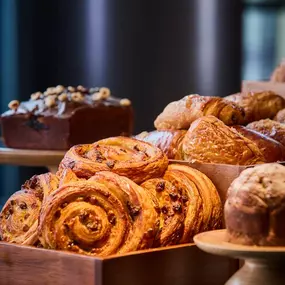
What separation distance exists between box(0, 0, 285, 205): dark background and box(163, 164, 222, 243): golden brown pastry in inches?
147

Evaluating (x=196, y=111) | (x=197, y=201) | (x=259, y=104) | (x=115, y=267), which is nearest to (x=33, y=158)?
(x=259, y=104)

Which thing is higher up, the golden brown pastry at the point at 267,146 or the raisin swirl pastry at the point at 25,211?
the golden brown pastry at the point at 267,146

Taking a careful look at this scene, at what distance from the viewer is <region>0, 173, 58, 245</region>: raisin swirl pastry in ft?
6.10

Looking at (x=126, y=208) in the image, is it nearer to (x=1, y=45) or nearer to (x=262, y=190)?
(x=262, y=190)

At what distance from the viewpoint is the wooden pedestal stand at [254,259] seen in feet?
4.74

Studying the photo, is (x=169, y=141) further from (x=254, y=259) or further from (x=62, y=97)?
(x=62, y=97)

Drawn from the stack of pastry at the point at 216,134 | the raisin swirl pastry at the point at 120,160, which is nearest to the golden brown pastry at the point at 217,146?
the stack of pastry at the point at 216,134

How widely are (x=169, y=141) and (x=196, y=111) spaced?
13 centimetres

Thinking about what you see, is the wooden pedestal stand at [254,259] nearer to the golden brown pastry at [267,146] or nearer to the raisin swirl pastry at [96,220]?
the raisin swirl pastry at [96,220]

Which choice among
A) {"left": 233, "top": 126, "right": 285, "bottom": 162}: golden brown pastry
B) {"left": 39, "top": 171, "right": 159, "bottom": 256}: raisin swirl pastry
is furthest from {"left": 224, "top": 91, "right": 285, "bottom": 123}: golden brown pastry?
{"left": 39, "top": 171, "right": 159, "bottom": 256}: raisin swirl pastry

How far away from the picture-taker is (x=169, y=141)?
2160mm

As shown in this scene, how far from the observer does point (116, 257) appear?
1.67 metres

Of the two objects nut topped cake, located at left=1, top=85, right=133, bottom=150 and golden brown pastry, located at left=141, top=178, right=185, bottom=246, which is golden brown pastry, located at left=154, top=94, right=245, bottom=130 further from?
nut topped cake, located at left=1, top=85, right=133, bottom=150

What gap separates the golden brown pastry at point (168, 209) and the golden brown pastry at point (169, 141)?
244 millimetres
